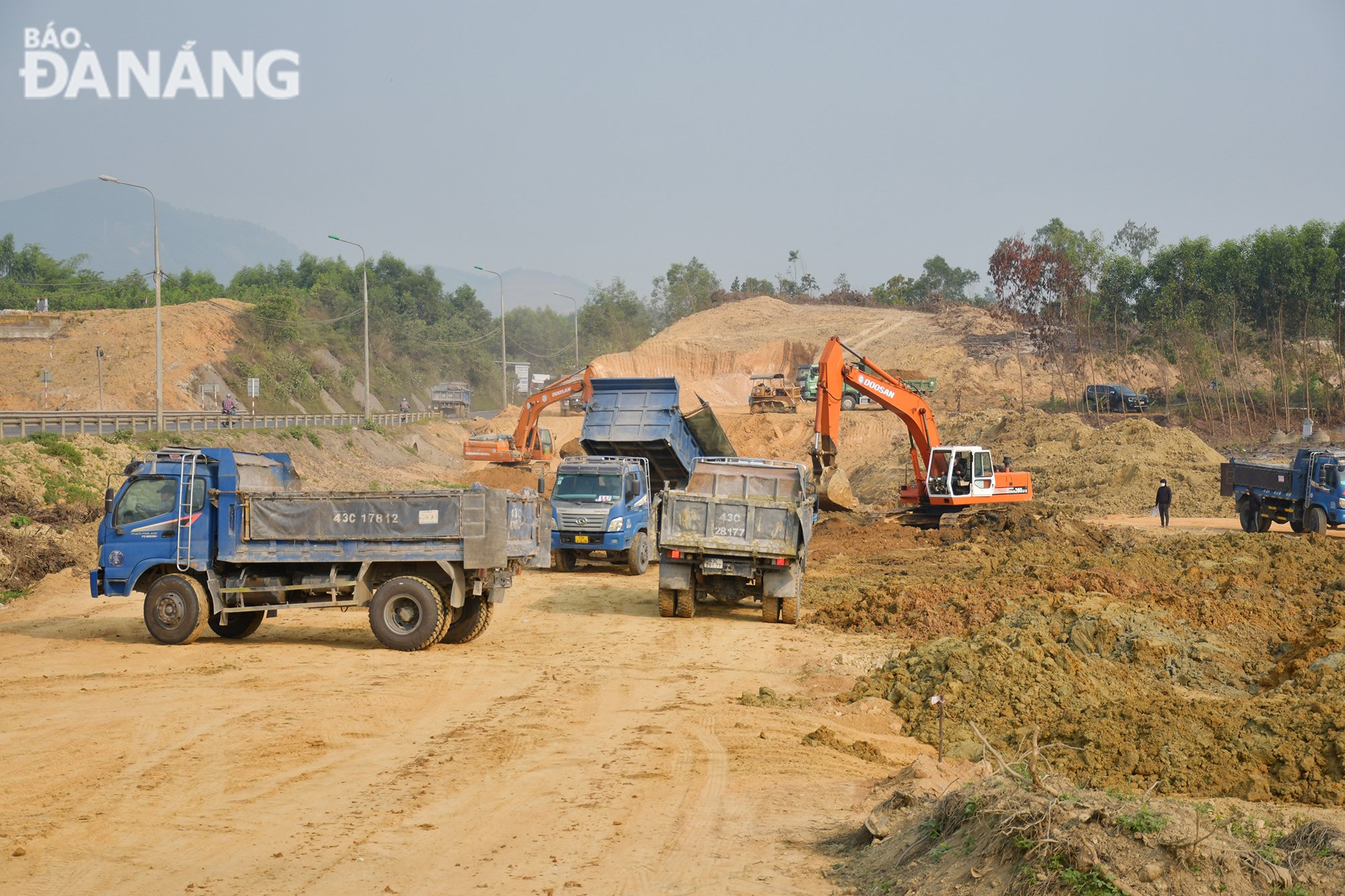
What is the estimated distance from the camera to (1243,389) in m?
53.9

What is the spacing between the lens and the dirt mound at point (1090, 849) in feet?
17.7

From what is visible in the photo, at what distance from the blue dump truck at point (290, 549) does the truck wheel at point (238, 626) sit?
0.51 meters

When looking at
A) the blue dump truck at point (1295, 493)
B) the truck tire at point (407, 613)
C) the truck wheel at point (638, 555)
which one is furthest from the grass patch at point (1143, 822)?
the blue dump truck at point (1295, 493)

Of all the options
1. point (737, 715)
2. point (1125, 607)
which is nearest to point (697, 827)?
point (737, 715)

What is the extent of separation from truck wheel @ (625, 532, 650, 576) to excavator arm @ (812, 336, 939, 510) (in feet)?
18.3

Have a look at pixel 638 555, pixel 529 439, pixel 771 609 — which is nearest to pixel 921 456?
pixel 638 555

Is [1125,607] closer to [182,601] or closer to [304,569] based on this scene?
[304,569]

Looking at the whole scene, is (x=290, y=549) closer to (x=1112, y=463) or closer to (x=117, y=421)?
(x=117, y=421)

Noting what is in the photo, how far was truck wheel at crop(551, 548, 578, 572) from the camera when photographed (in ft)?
75.6

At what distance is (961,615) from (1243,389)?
44.4 m

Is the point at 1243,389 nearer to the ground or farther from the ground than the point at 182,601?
farther from the ground

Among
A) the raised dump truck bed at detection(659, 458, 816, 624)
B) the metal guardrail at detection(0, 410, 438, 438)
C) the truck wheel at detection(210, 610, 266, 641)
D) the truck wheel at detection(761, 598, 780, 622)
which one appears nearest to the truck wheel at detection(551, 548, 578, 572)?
the raised dump truck bed at detection(659, 458, 816, 624)

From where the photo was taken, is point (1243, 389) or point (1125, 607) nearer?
point (1125, 607)

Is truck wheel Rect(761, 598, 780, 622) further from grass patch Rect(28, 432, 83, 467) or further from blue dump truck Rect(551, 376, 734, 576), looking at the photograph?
grass patch Rect(28, 432, 83, 467)
